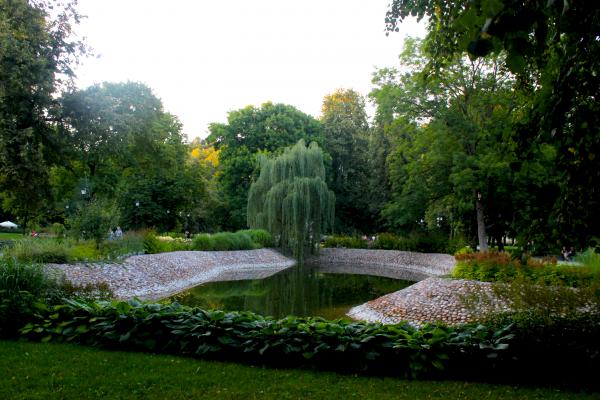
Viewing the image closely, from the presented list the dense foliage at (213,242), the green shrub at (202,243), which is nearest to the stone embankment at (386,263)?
the dense foliage at (213,242)

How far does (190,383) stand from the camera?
4289 millimetres

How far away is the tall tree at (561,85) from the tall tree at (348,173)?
3042 cm

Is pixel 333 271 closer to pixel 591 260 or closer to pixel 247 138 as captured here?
pixel 591 260

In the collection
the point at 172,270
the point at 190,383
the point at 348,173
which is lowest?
the point at 172,270

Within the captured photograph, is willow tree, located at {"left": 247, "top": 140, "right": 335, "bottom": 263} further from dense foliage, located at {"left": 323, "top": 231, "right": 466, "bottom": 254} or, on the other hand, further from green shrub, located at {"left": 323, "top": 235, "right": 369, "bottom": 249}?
dense foliage, located at {"left": 323, "top": 231, "right": 466, "bottom": 254}

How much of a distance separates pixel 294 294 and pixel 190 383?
1165 centimetres

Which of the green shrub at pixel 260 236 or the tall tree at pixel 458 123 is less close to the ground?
the tall tree at pixel 458 123

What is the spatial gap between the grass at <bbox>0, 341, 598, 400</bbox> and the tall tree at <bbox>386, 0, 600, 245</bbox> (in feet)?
5.71

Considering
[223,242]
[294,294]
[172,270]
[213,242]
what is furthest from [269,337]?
[223,242]

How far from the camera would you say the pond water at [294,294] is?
12.9 metres

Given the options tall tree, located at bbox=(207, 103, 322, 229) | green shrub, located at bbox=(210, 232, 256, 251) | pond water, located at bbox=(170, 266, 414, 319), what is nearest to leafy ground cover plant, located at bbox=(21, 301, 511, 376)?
pond water, located at bbox=(170, 266, 414, 319)

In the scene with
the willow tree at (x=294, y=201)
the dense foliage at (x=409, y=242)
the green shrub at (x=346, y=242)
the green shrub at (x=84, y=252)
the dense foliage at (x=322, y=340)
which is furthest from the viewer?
the green shrub at (x=346, y=242)

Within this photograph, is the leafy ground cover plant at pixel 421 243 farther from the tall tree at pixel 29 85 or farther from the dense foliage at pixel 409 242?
the tall tree at pixel 29 85

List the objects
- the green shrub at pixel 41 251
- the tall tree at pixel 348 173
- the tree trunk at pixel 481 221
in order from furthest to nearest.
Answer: the tall tree at pixel 348 173 → the tree trunk at pixel 481 221 → the green shrub at pixel 41 251
